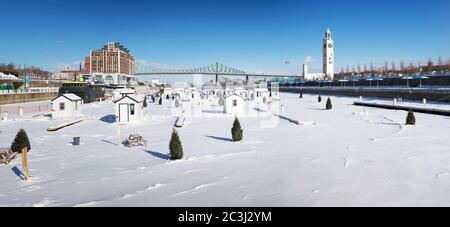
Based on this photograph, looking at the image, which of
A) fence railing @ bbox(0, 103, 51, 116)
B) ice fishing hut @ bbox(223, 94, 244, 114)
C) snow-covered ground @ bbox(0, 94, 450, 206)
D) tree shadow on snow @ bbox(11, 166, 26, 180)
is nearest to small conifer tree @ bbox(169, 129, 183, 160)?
snow-covered ground @ bbox(0, 94, 450, 206)

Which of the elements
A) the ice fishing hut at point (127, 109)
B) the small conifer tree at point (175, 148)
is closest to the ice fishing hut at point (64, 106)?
the ice fishing hut at point (127, 109)

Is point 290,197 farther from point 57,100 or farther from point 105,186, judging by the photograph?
point 57,100

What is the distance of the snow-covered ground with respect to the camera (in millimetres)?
7156

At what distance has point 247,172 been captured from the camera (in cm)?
945

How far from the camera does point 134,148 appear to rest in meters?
13.8

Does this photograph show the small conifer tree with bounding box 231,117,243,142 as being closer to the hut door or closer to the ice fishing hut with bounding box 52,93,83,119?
the hut door

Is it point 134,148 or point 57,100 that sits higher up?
point 57,100

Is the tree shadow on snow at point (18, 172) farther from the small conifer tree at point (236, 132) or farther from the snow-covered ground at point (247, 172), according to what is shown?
the small conifer tree at point (236, 132)

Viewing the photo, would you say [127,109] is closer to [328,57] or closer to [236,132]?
[236,132]

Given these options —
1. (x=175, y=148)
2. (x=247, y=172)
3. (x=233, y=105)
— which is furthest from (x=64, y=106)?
(x=247, y=172)

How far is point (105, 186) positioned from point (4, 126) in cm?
1799
